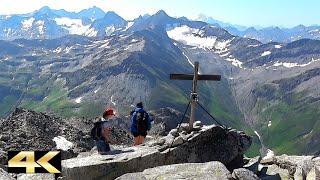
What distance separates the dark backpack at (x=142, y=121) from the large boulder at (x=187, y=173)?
7.31 metres

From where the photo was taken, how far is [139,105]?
1287 inches

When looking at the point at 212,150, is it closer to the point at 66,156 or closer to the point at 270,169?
the point at 270,169

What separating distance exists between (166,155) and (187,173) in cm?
497

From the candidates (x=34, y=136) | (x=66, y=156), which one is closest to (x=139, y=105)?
(x=66, y=156)

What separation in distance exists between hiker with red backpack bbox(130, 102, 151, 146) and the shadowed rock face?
5.88 ft

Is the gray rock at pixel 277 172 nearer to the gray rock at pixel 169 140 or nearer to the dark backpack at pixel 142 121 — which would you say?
the gray rock at pixel 169 140

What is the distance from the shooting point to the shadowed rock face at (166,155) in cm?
2622

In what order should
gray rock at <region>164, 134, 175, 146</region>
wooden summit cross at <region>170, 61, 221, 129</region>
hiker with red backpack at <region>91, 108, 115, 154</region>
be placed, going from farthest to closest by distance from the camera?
1. wooden summit cross at <region>170, 61, 221, 129</region>
2. gray rock at <region>164, 134, 175, 146</region>
3. hiker with red backpack at <region>91, 108, 115, 154</region>

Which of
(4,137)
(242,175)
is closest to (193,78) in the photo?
(242,175)

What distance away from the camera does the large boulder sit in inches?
925

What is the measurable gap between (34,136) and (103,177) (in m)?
43.4

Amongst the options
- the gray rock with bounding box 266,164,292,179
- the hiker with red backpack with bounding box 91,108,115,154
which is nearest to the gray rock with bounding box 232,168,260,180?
the gray rock with bounding box 266,164,292,179

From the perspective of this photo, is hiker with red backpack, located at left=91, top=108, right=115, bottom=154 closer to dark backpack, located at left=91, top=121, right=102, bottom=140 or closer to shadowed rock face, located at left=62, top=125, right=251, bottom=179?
dark backpack, located at left=91, top=121, right=102, bottom=140

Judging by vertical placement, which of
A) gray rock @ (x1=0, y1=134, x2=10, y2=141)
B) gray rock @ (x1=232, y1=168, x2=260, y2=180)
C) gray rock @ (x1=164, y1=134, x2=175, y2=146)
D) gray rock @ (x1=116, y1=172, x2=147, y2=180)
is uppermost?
gray rock @ (x1=164, y1=134, x2=175, y2=146)
